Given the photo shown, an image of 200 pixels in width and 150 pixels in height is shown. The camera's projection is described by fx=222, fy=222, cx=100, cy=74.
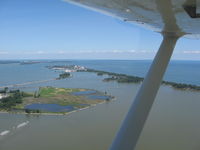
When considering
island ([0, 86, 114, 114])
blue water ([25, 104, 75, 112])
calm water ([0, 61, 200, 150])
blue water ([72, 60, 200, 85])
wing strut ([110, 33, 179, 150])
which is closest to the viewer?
wing strut ([110, 33, 179, 150])

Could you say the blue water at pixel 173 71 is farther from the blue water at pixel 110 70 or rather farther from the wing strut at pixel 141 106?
the wing strut at pixel 141 106

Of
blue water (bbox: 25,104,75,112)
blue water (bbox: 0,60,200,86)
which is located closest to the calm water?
blue water (bbox: 25,104,75,112)

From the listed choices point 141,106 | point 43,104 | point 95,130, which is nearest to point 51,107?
point 43,104

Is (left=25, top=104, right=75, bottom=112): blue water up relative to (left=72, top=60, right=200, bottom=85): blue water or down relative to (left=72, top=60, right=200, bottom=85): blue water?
down

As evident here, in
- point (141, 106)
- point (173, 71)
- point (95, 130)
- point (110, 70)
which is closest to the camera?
point (141, 106)

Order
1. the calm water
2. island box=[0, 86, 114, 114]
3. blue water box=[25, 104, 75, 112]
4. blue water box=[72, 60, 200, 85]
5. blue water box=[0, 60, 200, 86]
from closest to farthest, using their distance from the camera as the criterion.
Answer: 1. the calm water
2. island box=[0, 86, 114, 114]
3. blue water box=[25, 104, 75, 112]
4. blue water box=[0, 60, 200, 86]
5. blue water box=[72, 60, 200, 85]

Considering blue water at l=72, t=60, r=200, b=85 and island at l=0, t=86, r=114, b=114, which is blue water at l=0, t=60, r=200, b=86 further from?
island at l=0, t=86, r=114, b=114

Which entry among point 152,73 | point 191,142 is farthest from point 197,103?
point 152,73

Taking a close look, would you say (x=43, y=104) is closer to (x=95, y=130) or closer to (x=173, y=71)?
(x=95, y=130)
